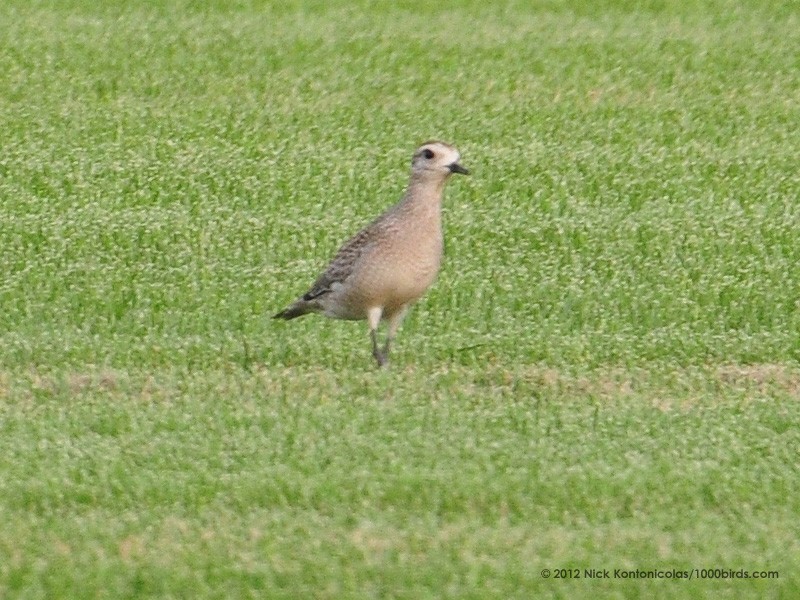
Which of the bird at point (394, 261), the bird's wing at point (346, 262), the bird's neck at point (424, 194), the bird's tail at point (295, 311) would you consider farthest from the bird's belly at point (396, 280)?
the bird's tail at point (295, 311)

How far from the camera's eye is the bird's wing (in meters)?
12.5

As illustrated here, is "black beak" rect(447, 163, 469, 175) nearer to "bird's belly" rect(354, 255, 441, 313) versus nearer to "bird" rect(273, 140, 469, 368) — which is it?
"bird" rect(273, 140, 469, 368)

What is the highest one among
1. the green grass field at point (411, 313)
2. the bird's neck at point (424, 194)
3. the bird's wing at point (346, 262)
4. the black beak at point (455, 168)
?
the black beak at point (455, 168)

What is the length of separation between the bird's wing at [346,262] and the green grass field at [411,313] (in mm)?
406

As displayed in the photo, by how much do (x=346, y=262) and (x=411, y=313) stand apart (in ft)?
4.67

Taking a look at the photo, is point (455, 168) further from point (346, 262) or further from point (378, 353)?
point (378, 353)

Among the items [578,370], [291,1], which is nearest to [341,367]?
[578,370]

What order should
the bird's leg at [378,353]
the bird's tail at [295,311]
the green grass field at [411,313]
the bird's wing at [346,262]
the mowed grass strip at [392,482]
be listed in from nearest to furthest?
the mowed grass strip at [392,482], the green grass field at [411,313], the bird's leg at [378,353], the bird's wing at [346,262], the bird's tail at [295,311]

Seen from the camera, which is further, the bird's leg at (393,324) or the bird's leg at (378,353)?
the bird's leg at (393,324)

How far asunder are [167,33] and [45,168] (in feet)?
18.3

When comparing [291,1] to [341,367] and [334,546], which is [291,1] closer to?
[341,367]

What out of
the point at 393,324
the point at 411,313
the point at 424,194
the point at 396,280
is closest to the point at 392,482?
the point at 396,280

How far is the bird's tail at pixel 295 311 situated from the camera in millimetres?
12984

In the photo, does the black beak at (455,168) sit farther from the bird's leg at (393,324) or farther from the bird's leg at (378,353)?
the bird's leg at (378,353)
